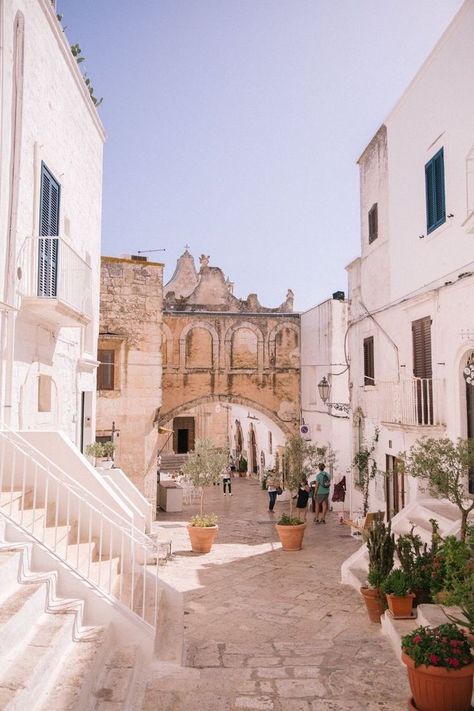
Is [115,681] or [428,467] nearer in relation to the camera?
[115,681]

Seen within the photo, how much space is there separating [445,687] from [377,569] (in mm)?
3076

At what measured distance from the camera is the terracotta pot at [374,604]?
771 centimetres

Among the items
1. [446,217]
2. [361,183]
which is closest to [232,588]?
[446,217]

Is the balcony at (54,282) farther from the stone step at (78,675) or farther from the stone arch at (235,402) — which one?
the stone arch at (235,402)

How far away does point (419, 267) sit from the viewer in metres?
11.6

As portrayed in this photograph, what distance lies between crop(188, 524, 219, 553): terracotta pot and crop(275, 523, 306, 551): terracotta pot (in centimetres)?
155

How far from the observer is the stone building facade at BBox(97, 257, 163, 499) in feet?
60.5

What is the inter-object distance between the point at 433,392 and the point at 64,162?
8.01 metres

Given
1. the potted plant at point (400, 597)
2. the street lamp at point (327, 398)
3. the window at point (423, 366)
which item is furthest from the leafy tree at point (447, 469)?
the street lamp at point (327, 398)

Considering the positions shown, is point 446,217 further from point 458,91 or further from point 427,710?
point 427,710

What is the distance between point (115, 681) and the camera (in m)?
5.11

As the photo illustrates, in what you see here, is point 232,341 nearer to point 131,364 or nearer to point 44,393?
point 131,364

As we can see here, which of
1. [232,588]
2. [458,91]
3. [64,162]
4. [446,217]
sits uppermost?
[458,91]

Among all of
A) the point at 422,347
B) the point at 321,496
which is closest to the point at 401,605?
the point at 422,347
